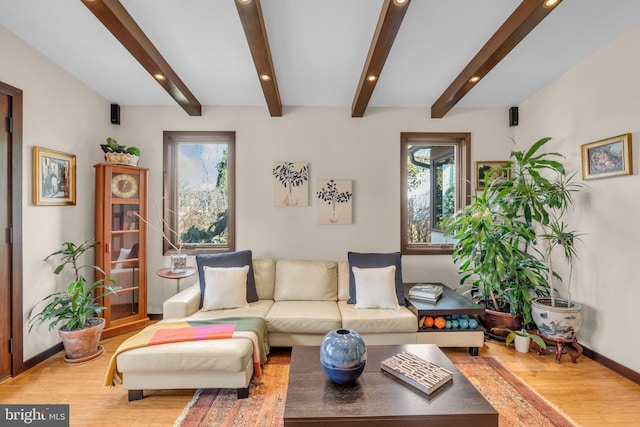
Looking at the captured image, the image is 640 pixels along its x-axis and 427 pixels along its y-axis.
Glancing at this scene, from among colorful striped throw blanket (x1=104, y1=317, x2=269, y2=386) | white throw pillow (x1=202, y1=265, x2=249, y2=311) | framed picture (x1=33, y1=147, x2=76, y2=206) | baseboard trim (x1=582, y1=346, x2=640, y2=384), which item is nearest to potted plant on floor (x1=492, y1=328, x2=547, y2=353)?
baseboard trim (x1=582, y1=346, x2=640, y2=384)

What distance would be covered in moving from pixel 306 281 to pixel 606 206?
2.83 m

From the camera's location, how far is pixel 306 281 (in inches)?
128

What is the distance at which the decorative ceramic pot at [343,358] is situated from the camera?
1564 mm

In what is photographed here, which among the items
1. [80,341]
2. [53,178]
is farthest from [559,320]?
[53,178]

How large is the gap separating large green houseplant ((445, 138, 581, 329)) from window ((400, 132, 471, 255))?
2.16 ft

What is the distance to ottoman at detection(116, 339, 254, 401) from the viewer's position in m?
2.04

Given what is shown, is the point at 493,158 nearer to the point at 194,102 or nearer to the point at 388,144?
the point at 388,144

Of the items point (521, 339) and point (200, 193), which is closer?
point (521, 339)

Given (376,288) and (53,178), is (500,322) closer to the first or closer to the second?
(376,288)

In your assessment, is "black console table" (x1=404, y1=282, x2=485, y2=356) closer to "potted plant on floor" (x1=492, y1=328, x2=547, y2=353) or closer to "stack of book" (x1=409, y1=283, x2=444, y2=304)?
"stack of book" (x1=409, y1=283, x2=444, y2=304)

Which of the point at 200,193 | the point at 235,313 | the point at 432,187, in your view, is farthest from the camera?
the point at 432,187

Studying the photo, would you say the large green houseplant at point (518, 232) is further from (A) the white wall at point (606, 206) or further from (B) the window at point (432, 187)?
(B) the window at point (432, 187)

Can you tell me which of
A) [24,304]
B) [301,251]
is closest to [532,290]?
[301,251]

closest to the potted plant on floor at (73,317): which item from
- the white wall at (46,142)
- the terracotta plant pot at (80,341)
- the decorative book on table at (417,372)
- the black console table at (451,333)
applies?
the terracotta plant pot at (80,341)
